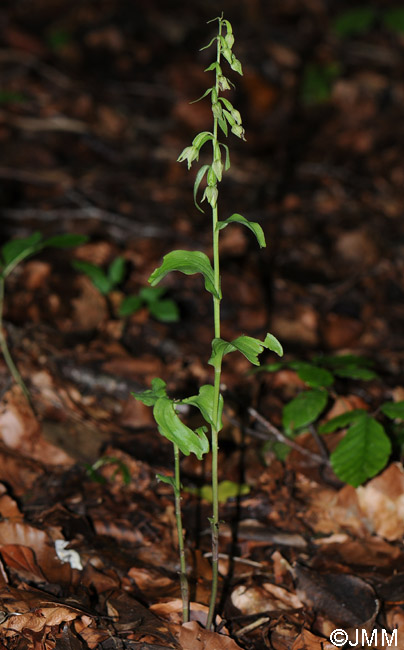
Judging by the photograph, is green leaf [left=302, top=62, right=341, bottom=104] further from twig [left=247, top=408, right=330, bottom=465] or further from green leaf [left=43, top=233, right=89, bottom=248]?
twig [left=247, top=408, right=330, bottom=465]

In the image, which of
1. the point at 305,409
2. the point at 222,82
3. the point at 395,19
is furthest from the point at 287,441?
the point at 395,19

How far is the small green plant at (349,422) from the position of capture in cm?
197

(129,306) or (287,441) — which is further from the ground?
(129,306)

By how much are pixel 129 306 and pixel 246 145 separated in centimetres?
312

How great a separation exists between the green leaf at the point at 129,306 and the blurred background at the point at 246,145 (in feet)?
1.89

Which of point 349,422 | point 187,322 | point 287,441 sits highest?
point 187,322

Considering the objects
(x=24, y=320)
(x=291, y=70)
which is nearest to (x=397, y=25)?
(x=291, y=70)

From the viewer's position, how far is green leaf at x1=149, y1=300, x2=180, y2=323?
129 inches

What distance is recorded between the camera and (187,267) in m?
1.44

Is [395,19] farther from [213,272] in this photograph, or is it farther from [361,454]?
[213,272]

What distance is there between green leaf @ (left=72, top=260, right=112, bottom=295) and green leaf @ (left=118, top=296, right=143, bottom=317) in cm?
15

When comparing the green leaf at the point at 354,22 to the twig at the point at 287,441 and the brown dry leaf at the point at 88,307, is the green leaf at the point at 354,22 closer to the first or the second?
the brown dry leaf at the point at 88,307

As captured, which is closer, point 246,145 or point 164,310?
point 164,310

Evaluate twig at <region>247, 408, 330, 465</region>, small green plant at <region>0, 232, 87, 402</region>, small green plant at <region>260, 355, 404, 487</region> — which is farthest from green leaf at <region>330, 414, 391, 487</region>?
small green plant at <region>0, 232, 87, 402</region>
